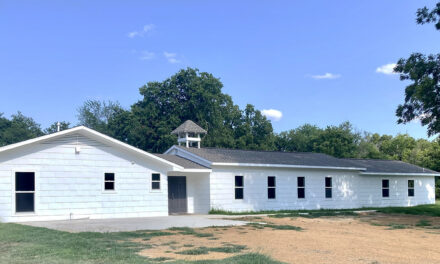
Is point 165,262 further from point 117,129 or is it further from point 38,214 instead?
point 117,129

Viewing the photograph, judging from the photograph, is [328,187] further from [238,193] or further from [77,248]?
[77,248]

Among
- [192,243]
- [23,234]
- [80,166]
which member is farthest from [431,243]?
[80,166]

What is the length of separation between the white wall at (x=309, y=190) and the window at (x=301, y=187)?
19 centimetres

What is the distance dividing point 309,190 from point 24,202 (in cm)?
1504

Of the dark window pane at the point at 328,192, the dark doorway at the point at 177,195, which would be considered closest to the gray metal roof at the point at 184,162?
the dark doorway at the point at 177,195

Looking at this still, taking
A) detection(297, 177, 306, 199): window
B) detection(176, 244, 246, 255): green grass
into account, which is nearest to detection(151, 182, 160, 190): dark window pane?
detection(297, 177, 306, 199): window

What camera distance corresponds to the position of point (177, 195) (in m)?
22.9

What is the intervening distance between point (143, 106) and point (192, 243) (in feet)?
126

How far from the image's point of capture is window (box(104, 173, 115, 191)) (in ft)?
64.4

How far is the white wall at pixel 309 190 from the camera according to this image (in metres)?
22.8

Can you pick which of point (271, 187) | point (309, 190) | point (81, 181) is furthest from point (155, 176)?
point (309, 190)

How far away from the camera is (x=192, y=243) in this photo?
433 inches

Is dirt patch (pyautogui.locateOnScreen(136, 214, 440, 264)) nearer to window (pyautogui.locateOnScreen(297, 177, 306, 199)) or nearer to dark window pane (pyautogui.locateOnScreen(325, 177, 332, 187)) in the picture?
window (pyautogui.locateOnScreen(297, 177, 306, 199))

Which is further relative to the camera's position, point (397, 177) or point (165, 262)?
point (397, 177)
